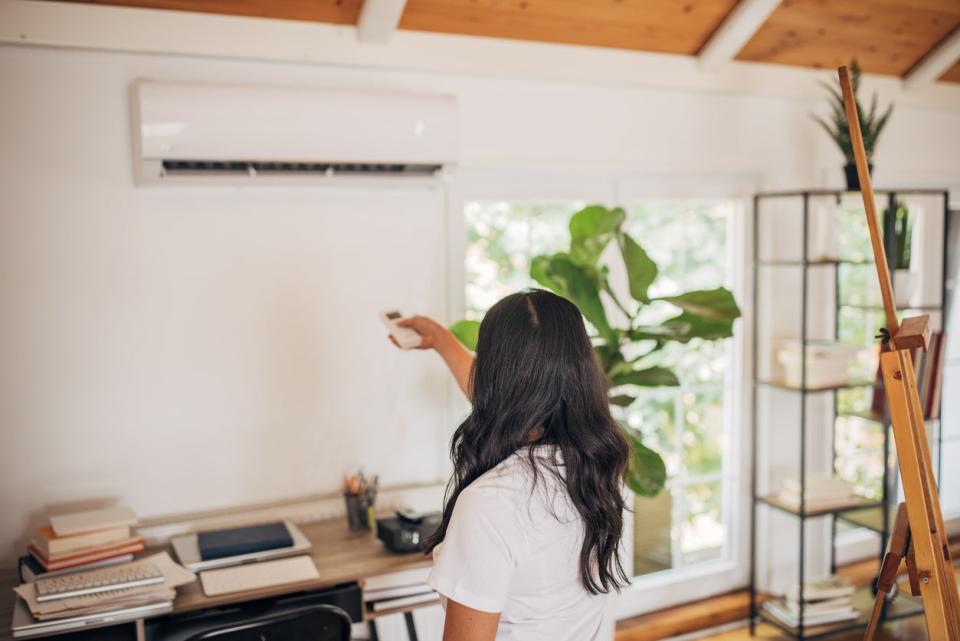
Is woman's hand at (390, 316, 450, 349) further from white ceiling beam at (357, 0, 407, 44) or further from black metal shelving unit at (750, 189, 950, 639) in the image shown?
black metal shelving unit at (750, 189, 950, 639)

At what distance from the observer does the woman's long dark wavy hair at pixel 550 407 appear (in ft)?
4.87

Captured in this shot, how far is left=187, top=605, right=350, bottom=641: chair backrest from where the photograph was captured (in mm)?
1986

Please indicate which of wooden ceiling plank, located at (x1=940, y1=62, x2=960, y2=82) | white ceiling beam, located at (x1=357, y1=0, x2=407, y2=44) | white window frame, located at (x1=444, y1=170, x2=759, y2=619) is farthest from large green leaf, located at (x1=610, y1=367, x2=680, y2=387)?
wooden ceiling plank, located at (x1=940, y1=62, x2=960, y2=82)

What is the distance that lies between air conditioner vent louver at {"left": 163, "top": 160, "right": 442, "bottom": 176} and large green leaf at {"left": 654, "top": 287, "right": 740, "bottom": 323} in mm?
884

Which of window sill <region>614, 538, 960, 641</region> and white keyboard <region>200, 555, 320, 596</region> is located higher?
white keyboard <region>200, 555, 320, 596</region>

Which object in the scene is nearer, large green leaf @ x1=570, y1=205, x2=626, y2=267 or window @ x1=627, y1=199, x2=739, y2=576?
large green leaf @ x1=570, y1=205, x2=626, y2=267

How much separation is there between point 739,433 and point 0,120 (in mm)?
2919

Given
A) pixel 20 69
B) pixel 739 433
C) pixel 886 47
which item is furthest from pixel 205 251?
pixel 886 47

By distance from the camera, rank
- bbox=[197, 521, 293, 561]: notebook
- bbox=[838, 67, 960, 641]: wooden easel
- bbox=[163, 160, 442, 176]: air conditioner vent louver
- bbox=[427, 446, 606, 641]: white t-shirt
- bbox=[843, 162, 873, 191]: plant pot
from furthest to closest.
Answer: bbox=[843, 162, 873, 191]: plant pot, bbox=[163, 160, 442, 176]: air conditioner vent louver, bbox=[197, 521, 293, 561]: notebook, bbox=[838, 67, 960, 641]: wooden easel, bbox=[427, 446, 606, 641]: white t-shirt

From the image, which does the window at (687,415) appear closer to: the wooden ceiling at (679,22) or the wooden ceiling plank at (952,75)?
the wooden ceiling at (679,22)

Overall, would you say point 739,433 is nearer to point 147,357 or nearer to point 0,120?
point 147,357

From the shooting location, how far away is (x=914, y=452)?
1.78 meters

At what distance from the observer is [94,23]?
2498 mm

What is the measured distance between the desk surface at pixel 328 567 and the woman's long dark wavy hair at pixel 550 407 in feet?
3.19
